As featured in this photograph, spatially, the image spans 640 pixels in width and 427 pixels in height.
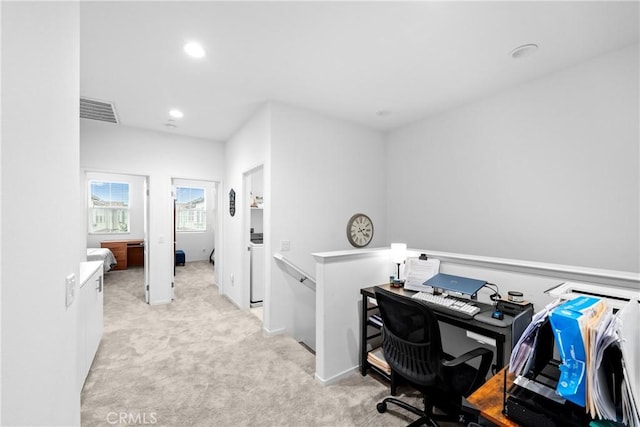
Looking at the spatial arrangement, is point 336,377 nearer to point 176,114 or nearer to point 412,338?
point 412,338

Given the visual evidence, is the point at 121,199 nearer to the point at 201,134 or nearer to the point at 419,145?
the point at 201,134

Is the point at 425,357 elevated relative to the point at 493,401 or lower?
lower

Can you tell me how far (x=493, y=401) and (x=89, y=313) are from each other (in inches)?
117

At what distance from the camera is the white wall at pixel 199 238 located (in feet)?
26.0

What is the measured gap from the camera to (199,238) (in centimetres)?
818

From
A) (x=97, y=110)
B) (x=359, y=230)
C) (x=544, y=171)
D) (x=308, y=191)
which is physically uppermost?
(x=97, y=110)

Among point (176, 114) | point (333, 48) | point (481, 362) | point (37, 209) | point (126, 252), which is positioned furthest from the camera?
point (126, 252)

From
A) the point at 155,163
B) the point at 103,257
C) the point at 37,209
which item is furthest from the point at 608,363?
the point at 103,257

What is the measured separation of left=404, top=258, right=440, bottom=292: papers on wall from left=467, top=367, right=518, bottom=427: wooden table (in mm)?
1177

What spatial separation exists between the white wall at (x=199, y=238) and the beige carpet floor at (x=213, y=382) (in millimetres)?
4412

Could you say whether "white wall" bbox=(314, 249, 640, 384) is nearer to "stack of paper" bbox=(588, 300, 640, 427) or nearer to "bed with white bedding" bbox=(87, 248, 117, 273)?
"stack of paper" bbox=(588, 300, 640, 427)

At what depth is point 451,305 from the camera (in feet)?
6.44

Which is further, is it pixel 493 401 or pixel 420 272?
pixel 420 272

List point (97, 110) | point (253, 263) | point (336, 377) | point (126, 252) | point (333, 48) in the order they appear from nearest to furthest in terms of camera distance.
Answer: point (333, 48)
point (336, 377)
point (97, 110)
point (253, 263)
point (126, 252)
